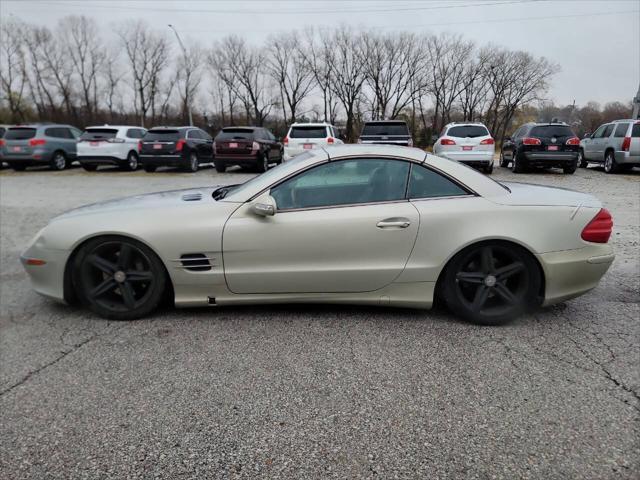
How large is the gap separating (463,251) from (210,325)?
2025 millimetres

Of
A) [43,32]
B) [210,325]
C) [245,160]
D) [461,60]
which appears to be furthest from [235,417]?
[43,32]

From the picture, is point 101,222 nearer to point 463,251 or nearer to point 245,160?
point 463,251

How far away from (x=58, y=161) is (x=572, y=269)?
18211 mm

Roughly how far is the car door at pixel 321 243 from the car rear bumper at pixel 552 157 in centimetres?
1203

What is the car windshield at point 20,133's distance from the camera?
52.1 feet

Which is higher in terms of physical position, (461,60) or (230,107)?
(461,60)

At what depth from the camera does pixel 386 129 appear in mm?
13938

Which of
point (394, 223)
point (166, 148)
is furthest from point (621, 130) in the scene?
point (166, 148)

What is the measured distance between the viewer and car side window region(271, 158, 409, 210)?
3.39 metres

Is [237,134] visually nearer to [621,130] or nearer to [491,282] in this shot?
[621,130]

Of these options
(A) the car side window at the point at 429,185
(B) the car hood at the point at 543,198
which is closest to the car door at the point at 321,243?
(A) the car side window at the point at 429,185

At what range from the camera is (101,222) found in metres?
3.39

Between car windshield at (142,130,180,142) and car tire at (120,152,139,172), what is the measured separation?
4.29 feet

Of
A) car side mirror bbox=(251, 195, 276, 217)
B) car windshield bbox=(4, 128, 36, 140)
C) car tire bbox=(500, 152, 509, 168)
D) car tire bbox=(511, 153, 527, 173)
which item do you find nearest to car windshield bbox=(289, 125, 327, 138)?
car tire bbox=(511, 153, 527, 173)
